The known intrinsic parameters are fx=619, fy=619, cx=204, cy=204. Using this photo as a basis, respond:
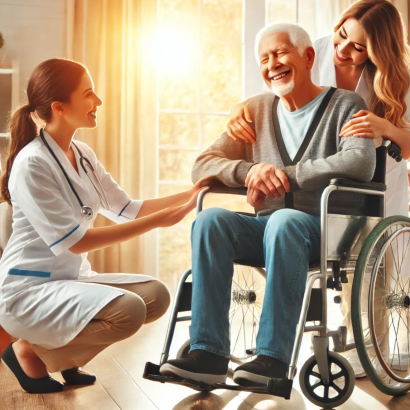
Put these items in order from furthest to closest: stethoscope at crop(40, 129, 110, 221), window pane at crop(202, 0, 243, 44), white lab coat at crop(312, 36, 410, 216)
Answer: window pane at crop(202, 0, 243, 44), white lab coat at crop(312, 36, 410, 216), stethoscope at crop(40, 129, 110, 221)

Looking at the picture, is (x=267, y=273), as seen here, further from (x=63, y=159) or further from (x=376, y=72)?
(x=376, y=72)

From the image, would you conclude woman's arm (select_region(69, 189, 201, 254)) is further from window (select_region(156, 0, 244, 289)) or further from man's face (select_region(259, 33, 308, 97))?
window (select_region(156, 0, 244, 289))

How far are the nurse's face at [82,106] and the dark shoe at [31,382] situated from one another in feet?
2.34

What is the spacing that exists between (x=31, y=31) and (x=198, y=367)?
2.68 m

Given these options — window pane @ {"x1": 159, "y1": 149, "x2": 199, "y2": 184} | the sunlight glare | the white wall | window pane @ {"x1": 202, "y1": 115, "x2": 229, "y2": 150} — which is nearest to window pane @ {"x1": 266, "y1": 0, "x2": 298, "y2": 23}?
the sunlight glare

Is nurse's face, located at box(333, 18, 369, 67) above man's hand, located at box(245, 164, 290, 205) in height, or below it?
above

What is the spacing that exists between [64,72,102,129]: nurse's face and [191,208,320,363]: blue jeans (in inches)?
20.0

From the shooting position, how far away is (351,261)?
1.73m

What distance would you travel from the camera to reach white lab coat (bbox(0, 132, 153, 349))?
170 cm

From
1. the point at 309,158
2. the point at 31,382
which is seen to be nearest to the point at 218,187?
the point at 309,158

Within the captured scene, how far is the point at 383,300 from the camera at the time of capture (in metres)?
1.81

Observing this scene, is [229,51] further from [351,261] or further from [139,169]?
[351,261]

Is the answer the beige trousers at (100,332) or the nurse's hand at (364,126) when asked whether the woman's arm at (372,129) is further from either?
the beige trousers at (100,332)

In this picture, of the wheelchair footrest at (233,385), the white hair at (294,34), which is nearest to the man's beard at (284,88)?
the white hair at (294,34)
